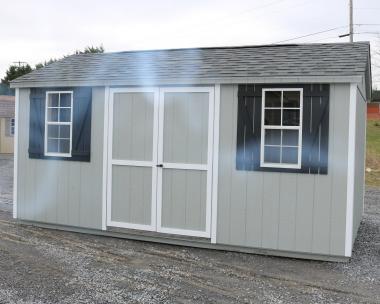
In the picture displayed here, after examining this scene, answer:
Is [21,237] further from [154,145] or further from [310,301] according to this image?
[310,301]

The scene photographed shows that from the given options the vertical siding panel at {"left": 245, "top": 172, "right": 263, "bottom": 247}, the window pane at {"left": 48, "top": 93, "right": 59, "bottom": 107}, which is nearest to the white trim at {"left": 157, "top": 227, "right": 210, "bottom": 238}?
the vertical siding panel at {"left": 245, "top": 172, "right": 263, "bottom": 247}

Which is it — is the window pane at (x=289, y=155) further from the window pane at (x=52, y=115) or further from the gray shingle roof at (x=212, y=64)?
the window pane at (x=52, y=115)

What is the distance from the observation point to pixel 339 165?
6.54 meters

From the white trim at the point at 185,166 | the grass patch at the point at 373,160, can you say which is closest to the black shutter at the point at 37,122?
the white trim at the point at 185,166

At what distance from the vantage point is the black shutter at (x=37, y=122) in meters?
8.51

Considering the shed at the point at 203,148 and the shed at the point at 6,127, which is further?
the shed at the point at 6,127

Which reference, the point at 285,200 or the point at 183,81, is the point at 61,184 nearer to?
the point at 183,81

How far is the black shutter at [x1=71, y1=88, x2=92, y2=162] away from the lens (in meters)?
8.06

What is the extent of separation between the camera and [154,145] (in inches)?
297

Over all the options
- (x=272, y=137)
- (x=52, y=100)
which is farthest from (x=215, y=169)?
(x=52, y=100)

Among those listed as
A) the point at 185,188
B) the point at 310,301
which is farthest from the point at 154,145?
the point at 310,301

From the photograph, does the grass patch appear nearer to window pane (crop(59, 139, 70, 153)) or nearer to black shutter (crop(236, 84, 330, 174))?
black shutter (crop(236, 84, 330, 174))

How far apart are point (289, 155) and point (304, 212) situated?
0.78m

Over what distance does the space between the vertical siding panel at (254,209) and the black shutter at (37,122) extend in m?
3.65
